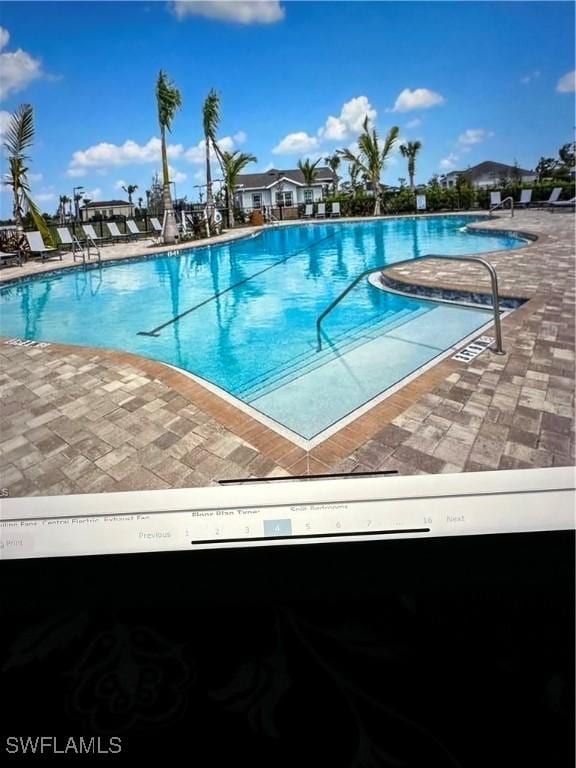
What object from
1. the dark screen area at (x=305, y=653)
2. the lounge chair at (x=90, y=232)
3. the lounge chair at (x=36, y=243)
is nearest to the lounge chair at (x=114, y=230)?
the lounge chair at (x=90, y=232)

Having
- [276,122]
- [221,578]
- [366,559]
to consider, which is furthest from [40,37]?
[366,559]

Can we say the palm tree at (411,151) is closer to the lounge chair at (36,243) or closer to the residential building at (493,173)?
the residential building at (493,173)

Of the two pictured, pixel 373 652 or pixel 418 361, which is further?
pixel 418 361

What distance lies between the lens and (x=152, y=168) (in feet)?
4.61

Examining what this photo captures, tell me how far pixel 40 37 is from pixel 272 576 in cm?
160

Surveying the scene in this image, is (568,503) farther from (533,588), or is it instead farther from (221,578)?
(221,578)

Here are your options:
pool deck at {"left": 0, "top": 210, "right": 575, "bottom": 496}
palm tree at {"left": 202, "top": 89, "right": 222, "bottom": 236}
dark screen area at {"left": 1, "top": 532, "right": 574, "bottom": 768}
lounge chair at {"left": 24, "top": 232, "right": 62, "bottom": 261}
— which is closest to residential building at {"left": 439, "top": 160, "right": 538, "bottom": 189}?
pool deck at {"left": 0, "top": 210, "right": 575, "bottom": 496}

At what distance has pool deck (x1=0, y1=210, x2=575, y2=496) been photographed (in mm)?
1165

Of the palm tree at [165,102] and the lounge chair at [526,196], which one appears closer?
the palm tree at [165,102]

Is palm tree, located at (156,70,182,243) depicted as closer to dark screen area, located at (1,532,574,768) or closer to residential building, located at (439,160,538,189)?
residential building, located at (439,160,538,189)

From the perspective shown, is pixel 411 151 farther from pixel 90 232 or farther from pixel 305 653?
pixel 90 232

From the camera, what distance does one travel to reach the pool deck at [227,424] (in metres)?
1.17

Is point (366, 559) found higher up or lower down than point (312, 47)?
lower down

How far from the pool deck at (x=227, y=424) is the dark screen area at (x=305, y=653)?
0.22m
